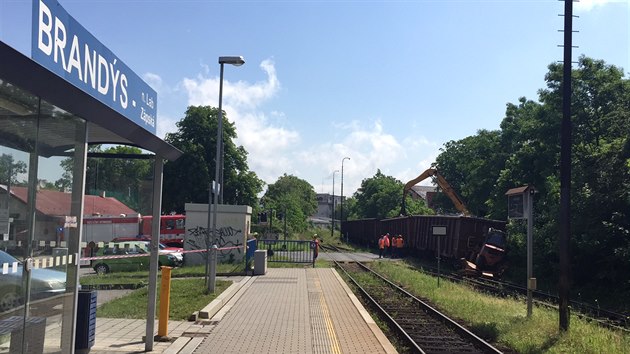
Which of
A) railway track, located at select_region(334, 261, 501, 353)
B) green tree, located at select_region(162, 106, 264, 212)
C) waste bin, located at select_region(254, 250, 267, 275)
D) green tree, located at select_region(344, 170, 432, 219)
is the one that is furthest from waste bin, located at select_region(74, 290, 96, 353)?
green tree, located at select_region(344, 170, 432, 219)

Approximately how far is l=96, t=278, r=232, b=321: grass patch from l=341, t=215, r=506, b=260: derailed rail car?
10.9 metres

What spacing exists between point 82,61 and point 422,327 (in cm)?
941

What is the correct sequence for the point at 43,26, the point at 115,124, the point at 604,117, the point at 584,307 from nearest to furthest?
the point at 43,26 < the point at 115,124 < the point at 584,307 < the point at 604,117

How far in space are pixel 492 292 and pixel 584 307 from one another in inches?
144

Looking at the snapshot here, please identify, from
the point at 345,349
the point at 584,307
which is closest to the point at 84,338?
the point at 345,349

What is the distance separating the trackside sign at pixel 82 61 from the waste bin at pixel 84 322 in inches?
102

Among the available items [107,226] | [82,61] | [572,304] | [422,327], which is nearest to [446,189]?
[572,304]

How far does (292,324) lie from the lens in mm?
11391

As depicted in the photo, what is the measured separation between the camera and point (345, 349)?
360 inches

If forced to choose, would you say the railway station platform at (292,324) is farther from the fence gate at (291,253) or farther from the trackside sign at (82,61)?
the fence gate at (291,253)

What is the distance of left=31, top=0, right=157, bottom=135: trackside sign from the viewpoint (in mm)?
5258

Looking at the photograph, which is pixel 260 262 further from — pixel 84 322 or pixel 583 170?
pixel 84 322

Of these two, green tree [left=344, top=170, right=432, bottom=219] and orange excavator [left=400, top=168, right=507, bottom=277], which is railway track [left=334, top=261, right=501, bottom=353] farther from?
green tree [left=344, top=170, right=432, bottom=219]

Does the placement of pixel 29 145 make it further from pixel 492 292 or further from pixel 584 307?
pixel 492 292
